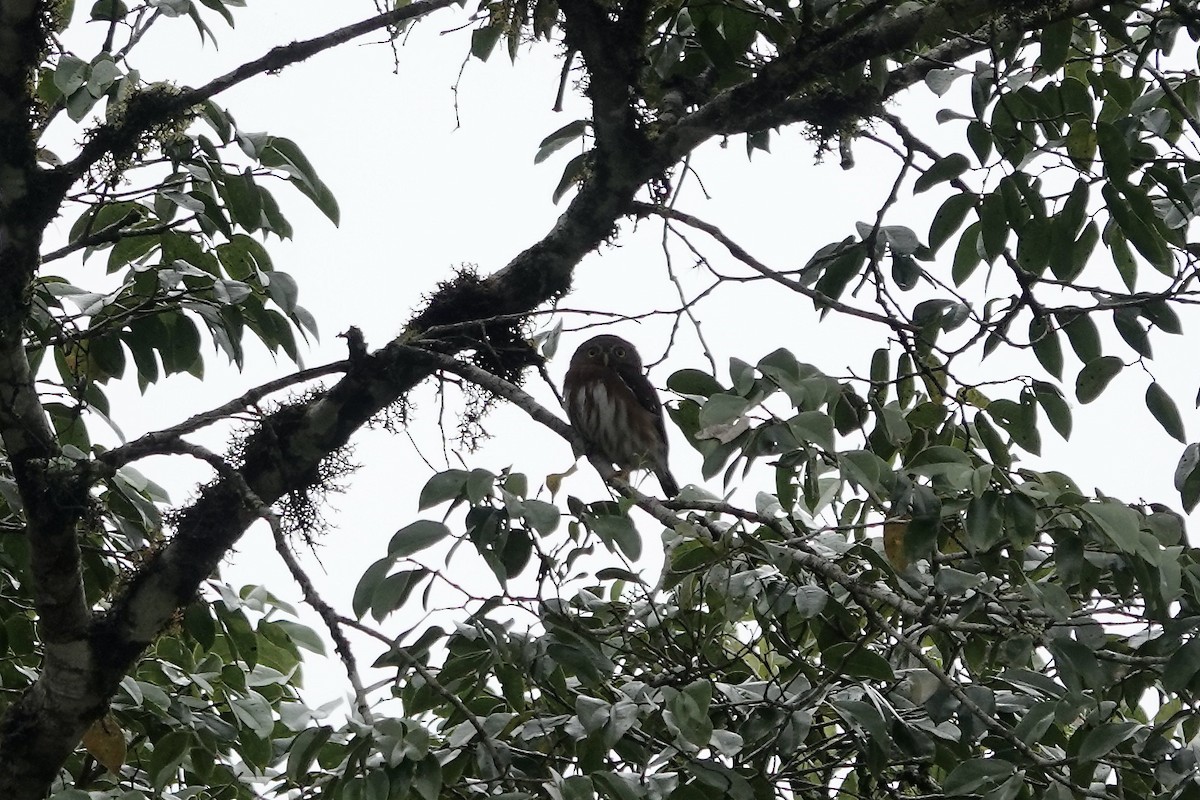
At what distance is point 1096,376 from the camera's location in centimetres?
242

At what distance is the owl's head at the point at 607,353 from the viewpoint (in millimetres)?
4117

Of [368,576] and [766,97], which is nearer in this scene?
[368,576]

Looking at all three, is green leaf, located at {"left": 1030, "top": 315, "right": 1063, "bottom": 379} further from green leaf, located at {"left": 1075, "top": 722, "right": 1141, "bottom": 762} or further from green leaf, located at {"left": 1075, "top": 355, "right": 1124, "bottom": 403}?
green leaf, located at {"left": 1075, "top": 722, "right": 1141, "bottom": 762}

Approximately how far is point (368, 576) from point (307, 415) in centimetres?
83

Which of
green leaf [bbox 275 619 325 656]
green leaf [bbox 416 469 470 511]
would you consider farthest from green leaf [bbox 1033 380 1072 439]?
green leaf [bbox 275 619 325 656]

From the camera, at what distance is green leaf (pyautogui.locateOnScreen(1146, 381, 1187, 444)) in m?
2.43

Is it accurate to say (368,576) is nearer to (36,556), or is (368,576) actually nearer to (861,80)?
(36,556)

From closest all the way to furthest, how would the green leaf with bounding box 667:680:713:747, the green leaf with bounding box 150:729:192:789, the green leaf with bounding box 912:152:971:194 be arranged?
the green leaf with bounding box 667:680:713:747
the green leaf with bounding box 912:152:971:194
the green leaf with bounding box 150:729:192:789

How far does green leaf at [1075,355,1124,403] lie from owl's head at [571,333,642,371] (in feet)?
6.11

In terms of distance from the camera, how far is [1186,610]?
2258 mm

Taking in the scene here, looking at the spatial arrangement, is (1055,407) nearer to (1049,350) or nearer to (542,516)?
(1049,350)

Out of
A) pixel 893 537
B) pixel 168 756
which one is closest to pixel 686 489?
pixel 893 537

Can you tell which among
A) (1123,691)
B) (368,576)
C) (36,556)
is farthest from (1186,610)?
(36,556)

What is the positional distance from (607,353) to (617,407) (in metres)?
0.39
